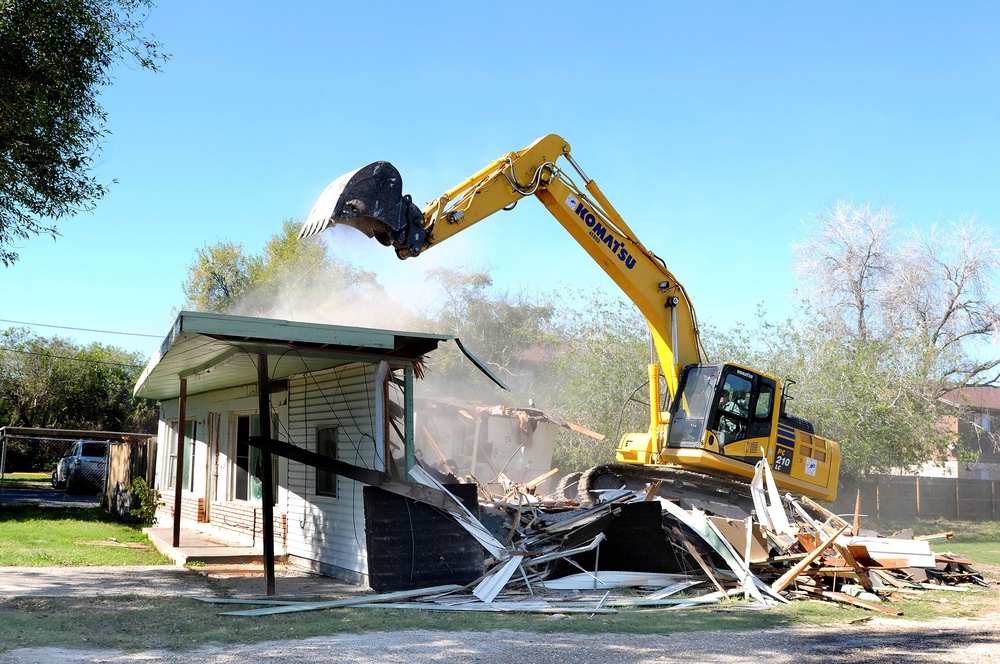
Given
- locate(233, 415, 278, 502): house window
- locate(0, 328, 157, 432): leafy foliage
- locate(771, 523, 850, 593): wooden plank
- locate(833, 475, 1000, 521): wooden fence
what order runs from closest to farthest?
locate(771, 523, 850, 593): wooden plank, locate(233, 415, 278, 502): house window, locate(833, 475, 1000, 521): wooden fence, locate(0, 328, 157, 432): leafy foliage

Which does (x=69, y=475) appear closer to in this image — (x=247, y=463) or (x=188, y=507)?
(x=188, y=507)

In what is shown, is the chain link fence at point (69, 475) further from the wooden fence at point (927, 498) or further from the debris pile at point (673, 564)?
the wooden fence at point (927, 498)

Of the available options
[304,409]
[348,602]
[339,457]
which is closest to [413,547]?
[348,602]

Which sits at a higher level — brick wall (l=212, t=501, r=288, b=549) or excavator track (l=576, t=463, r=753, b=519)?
excavator track (l=576, t=463, r=753, b=519)

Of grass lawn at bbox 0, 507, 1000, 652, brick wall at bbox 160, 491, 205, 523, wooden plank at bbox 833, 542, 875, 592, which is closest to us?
grass lawn at bbox 0, 507, 1000, 652

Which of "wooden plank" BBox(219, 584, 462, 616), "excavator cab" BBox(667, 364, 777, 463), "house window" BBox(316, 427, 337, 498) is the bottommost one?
"wooden plank" BBox(219, 584, 462, 616)

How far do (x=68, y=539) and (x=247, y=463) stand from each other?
12.3 ft

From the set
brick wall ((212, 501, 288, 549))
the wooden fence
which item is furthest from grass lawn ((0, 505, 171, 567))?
the wooden fence

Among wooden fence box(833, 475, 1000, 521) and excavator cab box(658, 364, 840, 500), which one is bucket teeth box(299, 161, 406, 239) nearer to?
excavator cab box(658, 364, 840, 500)

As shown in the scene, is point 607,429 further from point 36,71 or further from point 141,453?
point 36,71

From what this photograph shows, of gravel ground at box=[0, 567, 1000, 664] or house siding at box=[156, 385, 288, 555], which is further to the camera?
house siding at box=[156, 385, 288, 555]

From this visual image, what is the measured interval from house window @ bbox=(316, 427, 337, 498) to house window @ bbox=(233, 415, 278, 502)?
7.65 ft

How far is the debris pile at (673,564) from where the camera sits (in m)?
10.2

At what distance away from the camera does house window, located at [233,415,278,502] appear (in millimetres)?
15156
